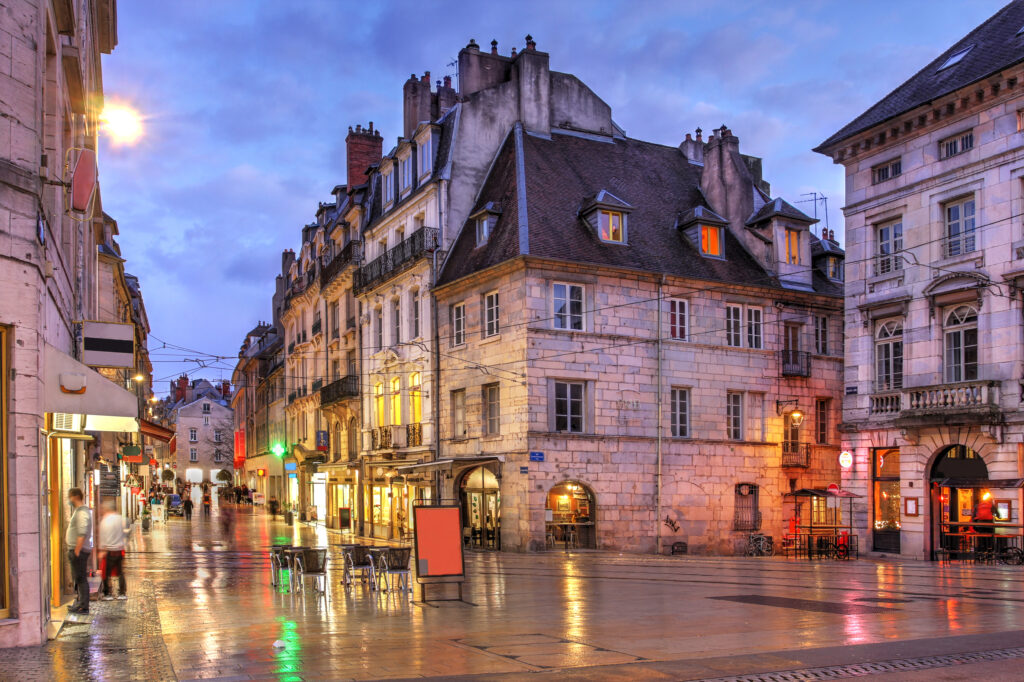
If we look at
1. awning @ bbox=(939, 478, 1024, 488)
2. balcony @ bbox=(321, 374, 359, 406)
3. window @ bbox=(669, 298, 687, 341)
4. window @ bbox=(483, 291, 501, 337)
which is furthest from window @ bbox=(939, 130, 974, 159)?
balcony @ bbox=(321, 374, 359, 406)

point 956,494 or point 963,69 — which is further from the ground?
point 963,69

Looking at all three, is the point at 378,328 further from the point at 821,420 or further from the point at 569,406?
the point at 821,420

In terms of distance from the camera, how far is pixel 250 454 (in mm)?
78750

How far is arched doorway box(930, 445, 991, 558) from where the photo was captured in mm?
24109

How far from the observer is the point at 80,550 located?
1288cm

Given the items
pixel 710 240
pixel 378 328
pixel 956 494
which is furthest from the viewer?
pixel 378 328

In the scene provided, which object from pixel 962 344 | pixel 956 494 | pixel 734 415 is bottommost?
pixel 956 494

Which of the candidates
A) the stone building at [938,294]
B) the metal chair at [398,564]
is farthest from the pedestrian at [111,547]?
the stone building at [938,294]

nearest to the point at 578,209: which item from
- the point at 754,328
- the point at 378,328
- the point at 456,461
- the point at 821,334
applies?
the point at 754,328

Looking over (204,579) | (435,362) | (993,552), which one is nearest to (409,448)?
(435,362)

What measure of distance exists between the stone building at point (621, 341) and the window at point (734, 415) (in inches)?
3.3

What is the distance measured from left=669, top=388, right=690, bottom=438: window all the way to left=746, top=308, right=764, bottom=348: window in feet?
10.5

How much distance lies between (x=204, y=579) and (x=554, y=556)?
11.1 metres

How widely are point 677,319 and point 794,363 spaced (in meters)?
5.10
